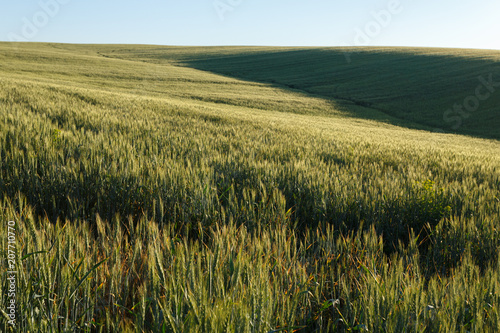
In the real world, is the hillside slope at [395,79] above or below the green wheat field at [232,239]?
above

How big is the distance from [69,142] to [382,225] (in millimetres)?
3343

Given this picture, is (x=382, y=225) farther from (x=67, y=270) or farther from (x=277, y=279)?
(x=67, y=270)

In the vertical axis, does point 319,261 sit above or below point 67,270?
below

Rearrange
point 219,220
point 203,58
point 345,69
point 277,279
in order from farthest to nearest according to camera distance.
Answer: point 203,58 → point 345,69 → point 219,220 → point 277,279

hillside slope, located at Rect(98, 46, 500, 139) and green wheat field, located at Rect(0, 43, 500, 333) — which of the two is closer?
green wheat field, located at Rect(0, 43, 500, 333)

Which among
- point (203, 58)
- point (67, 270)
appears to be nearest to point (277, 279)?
point (67, 270)

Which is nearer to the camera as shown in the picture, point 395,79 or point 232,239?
point 232,239

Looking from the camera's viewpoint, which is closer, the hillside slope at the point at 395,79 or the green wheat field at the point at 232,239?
the green wheat field at the point at 232,239

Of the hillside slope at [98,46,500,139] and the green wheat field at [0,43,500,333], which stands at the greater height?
the hillside slope at [98,46,500,139]

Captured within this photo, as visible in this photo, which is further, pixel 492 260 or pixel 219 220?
pixel 219 220

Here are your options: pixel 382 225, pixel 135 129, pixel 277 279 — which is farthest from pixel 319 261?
pixel 135 129

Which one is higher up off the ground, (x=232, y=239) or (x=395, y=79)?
(x=395, y=79)

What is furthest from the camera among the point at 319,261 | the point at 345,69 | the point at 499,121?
the point at 345,69

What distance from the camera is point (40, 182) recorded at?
8.50ft
